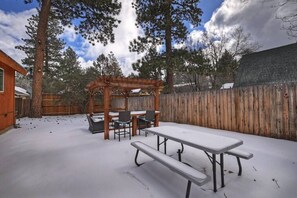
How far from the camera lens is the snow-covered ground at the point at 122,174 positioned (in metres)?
2.27

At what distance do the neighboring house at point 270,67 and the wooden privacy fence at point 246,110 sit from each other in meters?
6.49

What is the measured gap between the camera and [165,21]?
9734 mm

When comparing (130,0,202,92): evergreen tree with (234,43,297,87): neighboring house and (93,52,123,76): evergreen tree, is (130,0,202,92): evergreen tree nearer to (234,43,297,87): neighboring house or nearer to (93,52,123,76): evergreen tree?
(234,43,297,87): neighboring house

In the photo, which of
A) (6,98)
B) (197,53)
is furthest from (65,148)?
(197,53)

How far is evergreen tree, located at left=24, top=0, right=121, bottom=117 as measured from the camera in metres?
10.6

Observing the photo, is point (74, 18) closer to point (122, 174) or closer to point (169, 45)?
point (169, 45)

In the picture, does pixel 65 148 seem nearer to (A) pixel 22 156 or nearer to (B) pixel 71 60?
(A) pixel 22 156

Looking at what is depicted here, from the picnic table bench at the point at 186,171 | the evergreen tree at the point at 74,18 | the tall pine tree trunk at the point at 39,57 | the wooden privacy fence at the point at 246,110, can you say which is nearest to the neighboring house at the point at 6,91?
the tall pine tree trunk at the point at 39,57

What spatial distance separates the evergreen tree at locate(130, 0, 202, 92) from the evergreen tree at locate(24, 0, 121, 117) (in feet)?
7.14

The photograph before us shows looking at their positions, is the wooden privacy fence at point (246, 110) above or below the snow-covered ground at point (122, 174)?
above

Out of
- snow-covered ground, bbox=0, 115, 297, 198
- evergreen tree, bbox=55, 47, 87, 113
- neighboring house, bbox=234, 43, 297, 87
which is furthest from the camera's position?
evergreen tree, bbox=55, 47, 87, 113

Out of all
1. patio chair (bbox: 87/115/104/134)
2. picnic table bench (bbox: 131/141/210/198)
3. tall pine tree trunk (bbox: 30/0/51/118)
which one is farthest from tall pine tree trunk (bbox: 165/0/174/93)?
tall pine tree trunk (bbox: 30/0/51/118)

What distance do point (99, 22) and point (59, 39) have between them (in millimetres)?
13017

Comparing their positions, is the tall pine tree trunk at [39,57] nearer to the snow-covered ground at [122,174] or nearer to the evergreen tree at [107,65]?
the evergreen tree at [107,65]
